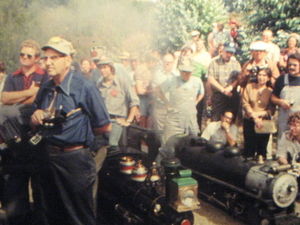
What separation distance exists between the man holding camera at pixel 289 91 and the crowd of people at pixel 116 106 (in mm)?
12

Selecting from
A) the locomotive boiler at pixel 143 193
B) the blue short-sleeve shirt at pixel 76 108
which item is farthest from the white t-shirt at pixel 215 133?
the blue short-sleeve shirt at pixel 76 108

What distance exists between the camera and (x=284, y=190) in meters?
4.28

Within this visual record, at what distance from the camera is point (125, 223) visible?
4207mm

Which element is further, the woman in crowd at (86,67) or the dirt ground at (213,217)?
the woman in crowd at (86,67)

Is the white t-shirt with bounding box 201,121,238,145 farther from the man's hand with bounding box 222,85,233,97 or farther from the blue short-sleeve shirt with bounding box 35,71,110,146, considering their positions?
the blue short-sleeve shirt with bounding box 35,71,110,146

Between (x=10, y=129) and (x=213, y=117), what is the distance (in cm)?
377

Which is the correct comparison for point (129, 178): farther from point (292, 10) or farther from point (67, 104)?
point (292, 10)

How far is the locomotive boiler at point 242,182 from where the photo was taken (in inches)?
169

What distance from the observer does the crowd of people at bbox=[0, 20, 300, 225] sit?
140 inches

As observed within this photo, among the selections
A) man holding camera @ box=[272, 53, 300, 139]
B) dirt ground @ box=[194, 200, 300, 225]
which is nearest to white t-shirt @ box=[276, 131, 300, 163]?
man holding camera @ box=[272, 53, 300, 139]

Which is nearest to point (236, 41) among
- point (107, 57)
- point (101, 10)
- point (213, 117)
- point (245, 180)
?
point (213, 117)

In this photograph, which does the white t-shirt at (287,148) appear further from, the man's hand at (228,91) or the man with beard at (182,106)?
the man's hand at (228,91)

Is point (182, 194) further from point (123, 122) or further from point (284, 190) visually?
point (123, 122)

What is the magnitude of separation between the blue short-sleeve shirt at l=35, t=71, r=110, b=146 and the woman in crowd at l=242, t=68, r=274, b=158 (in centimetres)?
285
